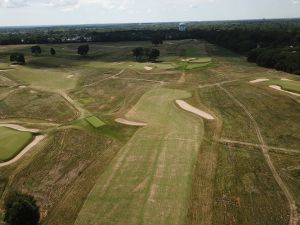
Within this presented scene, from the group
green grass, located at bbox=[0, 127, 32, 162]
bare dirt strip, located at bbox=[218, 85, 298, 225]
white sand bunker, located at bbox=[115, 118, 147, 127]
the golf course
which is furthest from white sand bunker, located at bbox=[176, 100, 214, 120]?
green grass, located at bbox=[0, 127, 32, 162]

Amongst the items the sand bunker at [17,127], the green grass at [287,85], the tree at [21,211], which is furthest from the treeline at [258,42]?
the tree at [21,211]

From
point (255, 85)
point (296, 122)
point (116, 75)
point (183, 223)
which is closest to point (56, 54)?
point (116, 75)

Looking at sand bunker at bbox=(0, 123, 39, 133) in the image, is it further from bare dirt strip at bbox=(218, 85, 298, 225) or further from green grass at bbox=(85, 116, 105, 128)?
bare dirt strip at bbox=(218, 85, 298, 225)

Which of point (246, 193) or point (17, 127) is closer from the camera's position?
point (246, 193)

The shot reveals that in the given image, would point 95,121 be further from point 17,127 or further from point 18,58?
point 18,58

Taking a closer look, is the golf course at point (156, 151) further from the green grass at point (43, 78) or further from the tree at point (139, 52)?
the tree at point (139, 52)

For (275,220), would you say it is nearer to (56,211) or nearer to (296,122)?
(56,211)

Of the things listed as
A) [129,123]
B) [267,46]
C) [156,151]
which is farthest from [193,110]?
[267,46]
